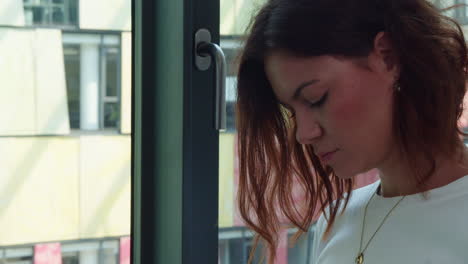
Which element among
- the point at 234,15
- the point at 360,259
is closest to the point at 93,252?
the point at 234,15

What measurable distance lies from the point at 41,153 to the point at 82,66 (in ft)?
0.68

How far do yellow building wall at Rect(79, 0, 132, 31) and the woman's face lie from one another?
62cm

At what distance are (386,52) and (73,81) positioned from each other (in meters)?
0.78

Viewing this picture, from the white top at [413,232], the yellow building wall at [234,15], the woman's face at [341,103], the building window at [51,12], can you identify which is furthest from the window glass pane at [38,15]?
the white top at [413,232]

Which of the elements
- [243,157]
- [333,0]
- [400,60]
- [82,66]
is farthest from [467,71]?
[82,66]

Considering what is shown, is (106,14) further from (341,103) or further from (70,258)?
(341,103)

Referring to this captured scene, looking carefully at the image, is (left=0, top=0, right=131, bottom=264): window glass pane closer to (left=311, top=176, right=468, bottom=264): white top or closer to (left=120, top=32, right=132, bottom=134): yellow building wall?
(left=120, top=32, right=132, bottom=134): yellow building wall

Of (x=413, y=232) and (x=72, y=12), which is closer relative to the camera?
(x=413, y=232)

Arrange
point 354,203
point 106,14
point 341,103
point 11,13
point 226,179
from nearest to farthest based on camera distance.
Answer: point 341,103 < point 354,203 < point 11,13 < point 106,14 < point 226,179

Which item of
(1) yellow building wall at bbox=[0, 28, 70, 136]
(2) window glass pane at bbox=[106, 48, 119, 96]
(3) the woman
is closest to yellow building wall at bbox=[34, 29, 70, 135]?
(1) yellow building wall at bbox=[0, 28, 70, 136]

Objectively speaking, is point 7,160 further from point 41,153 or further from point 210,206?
point 210,206

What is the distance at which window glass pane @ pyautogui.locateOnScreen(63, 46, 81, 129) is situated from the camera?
1576 mm

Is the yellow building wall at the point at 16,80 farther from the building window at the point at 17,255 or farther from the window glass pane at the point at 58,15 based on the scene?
the building window at the point at 17,255

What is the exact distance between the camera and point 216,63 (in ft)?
5.08
